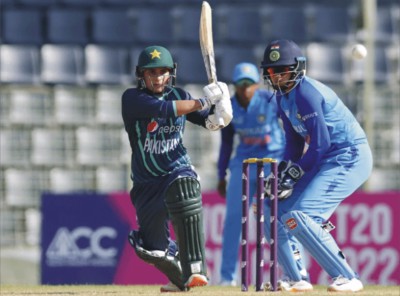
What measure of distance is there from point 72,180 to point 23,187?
54 centimetres

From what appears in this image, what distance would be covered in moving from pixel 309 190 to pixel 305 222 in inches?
10.8

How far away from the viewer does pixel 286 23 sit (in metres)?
14.9

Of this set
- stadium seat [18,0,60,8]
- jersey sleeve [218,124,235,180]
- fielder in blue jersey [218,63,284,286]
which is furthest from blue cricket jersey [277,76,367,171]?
stadium seat [18,0,60,8]

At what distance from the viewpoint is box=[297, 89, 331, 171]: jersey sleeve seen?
7.50 m

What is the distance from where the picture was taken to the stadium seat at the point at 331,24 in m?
14.8

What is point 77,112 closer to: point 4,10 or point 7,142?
point 7,142

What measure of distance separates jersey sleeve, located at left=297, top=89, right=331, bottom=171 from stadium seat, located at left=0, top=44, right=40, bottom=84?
24.1 feet

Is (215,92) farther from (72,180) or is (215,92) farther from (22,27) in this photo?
(22,27)

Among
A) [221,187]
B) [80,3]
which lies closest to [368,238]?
[221,187]

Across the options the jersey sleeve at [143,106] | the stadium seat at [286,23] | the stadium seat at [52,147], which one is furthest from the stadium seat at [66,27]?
the jersey sleeve at [143,106]

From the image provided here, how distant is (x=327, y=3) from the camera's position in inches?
597

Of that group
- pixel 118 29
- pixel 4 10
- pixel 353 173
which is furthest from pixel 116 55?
pixel 353 173

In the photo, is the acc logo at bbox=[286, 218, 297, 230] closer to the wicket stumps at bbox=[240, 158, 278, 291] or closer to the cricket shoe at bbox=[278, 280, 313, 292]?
the wicket stumps at bbox=[240, 158, 278, 291]

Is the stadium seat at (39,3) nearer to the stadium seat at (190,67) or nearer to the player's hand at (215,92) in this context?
the stadium seat at (190,67)
